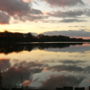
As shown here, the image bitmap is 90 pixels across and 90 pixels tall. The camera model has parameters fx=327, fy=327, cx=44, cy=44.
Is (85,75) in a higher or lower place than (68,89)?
lower

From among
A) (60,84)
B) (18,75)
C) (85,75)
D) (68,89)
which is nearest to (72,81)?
(60,84)

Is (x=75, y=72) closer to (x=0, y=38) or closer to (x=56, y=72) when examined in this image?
(x=56, y=72)

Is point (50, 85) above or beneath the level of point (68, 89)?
beneath

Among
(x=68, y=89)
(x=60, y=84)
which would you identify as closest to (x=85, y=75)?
(x=60, y=84)

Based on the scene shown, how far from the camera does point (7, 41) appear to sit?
13200 cm

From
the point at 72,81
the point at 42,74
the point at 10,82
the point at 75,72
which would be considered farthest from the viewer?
the point at 75,72

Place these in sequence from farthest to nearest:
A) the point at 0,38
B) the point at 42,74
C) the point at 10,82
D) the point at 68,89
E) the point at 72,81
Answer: the point at 0,38 < the point at 42,74 < the point at 72,81 < the point at 10,82 < the point at 68,89

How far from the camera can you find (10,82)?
63.4 ft

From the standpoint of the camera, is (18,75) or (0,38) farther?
(0,38)

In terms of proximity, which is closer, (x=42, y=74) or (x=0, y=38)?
(x=42, y=74)

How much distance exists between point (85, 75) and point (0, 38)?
4249 inches

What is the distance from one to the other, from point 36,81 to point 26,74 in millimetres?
4017

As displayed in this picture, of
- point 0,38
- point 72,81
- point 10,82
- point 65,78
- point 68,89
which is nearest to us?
point 68,89

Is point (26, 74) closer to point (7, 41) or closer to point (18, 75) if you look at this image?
point (18, 75)
